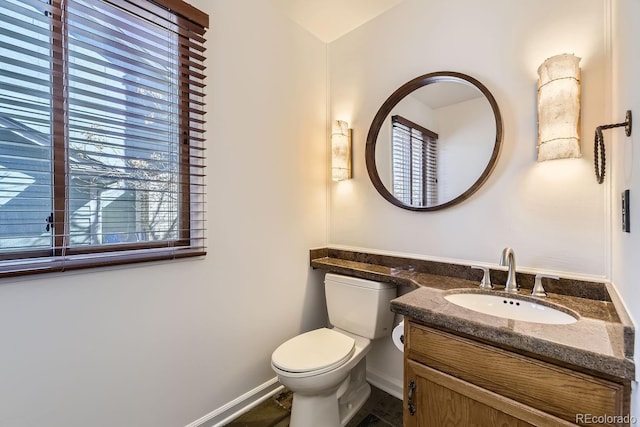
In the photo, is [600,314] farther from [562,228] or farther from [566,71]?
[566,71]

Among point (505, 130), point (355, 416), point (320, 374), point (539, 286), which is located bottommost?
point (355, 416)

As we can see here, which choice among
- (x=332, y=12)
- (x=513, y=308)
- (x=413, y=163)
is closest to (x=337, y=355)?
(x=513, y=308)

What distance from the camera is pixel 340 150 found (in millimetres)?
1979

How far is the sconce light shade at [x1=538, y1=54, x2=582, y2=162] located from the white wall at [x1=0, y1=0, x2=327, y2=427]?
133cm

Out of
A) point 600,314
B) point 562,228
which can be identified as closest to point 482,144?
point 562,228

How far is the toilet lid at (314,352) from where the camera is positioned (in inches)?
53.9

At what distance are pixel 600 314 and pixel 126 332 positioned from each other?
1856 mm

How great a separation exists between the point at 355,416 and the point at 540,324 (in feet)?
3.87

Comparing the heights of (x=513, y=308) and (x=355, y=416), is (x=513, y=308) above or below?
above

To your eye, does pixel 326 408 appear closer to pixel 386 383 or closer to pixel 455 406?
pixel 386 383

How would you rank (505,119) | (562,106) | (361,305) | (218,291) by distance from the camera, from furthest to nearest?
(361,305)
(218,291)
(505,119)
(562,106)

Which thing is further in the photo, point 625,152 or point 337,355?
point 337,355

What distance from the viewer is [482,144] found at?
4.78 ft

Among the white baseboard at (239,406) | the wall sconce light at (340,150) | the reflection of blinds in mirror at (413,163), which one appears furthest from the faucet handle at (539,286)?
the white baseboard at (239,406)
